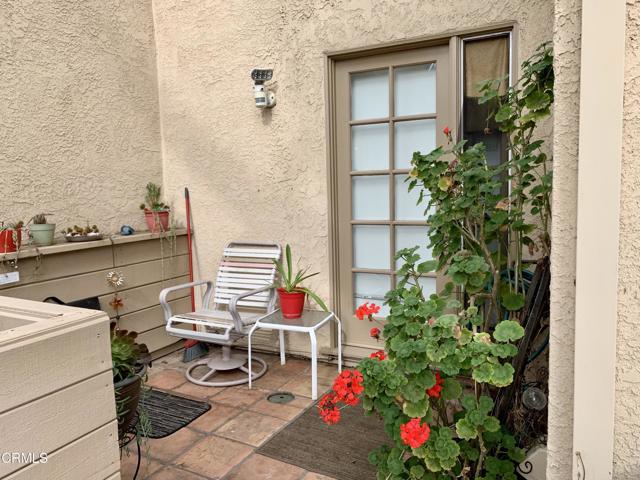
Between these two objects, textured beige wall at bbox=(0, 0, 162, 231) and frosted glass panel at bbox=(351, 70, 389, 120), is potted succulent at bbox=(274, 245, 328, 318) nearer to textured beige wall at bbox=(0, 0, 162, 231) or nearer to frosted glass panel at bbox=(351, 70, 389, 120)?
frosted glass panel at bbox=(351, 70, 389, 120)

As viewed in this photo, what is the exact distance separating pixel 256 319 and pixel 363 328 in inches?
32.6

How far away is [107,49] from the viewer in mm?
3771

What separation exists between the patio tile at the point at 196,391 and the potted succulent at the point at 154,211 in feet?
4.35

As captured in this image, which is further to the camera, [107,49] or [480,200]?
[107,49]

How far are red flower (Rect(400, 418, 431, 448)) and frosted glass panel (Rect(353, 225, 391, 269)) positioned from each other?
78.6 inches

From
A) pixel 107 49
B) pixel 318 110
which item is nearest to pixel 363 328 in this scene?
pixel 318 110

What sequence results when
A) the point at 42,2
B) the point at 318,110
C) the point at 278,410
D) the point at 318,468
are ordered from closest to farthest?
the point at 318,468, the point at 278,410, the point at 42,2, the point at 318,110

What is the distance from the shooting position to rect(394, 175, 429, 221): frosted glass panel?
342cm

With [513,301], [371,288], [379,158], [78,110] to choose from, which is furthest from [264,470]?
[78,110]

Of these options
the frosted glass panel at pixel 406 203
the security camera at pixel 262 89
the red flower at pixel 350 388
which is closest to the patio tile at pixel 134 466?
the red flower at pixel 350 388

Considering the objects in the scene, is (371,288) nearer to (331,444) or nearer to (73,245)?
(331,444)

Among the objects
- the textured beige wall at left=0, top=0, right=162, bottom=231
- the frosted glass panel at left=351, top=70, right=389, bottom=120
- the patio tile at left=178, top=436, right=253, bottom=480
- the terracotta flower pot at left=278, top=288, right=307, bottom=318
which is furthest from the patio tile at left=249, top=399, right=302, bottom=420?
the frosted glass panel at left=351, top=70, right=389, bottom=120

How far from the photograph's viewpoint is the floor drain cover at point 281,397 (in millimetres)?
3131

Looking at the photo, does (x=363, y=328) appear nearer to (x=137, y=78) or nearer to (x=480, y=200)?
(x=480, y=200)
